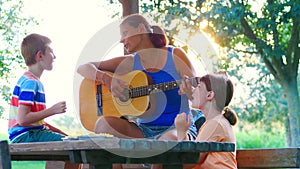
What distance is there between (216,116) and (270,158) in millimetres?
327

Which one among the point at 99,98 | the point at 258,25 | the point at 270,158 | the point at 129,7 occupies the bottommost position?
the point at 270,158

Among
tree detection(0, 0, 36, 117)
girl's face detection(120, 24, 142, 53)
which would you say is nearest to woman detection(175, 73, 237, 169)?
girl's face detection(120, 24, 142, 53)

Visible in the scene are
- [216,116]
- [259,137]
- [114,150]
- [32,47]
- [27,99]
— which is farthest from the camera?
[259,137]

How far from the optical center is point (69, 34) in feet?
15.5

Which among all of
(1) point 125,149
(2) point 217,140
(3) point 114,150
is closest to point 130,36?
(2) point 217,140

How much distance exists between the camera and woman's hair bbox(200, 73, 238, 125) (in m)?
2.67

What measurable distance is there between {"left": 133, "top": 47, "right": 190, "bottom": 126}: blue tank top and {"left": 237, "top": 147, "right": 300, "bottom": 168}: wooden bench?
387mm

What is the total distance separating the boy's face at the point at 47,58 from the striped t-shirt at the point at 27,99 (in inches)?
4.9

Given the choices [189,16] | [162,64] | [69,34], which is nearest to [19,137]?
[162,64]

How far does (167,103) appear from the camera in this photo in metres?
3.00

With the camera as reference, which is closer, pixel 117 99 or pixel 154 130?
pixel 154 130

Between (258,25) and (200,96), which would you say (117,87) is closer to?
(200,96)

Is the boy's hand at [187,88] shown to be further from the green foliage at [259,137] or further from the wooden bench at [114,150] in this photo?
the green foliage at [259,137]

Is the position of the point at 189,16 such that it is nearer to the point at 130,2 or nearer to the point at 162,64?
the point at 130,2
